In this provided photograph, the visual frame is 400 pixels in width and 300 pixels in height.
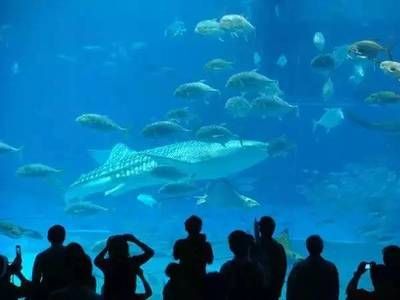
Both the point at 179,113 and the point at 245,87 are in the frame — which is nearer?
the point at 245,87

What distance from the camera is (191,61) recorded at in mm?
22844

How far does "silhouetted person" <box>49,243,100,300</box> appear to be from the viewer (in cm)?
294

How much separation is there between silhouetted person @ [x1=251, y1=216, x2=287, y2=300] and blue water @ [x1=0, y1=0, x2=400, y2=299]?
7228 millimetres

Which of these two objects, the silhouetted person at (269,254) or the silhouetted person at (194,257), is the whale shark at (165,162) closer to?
the silhouetted person at (269,254)

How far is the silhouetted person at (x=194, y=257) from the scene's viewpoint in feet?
10.7

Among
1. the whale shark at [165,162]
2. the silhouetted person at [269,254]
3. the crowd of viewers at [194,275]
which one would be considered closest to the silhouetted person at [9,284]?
the crowd of viewers at [194,275]

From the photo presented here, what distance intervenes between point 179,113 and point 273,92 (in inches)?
85.9

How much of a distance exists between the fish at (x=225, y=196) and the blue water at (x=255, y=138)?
40.4 inches

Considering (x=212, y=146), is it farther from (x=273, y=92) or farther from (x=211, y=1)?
(x=211, y=1)

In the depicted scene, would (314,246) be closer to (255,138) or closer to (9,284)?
(9,284)

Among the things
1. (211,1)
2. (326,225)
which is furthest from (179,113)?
(211,1)

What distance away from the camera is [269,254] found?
11.9 ft

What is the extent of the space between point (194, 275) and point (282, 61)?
14707mm

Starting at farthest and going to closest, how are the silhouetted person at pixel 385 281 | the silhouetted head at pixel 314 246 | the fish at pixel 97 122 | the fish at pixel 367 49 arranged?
the fish at pixel 97 122 < the fish at pixel 367 49 < the silhouetted head at pixel 314 246 < the silhouetted person at pixel 385 281
